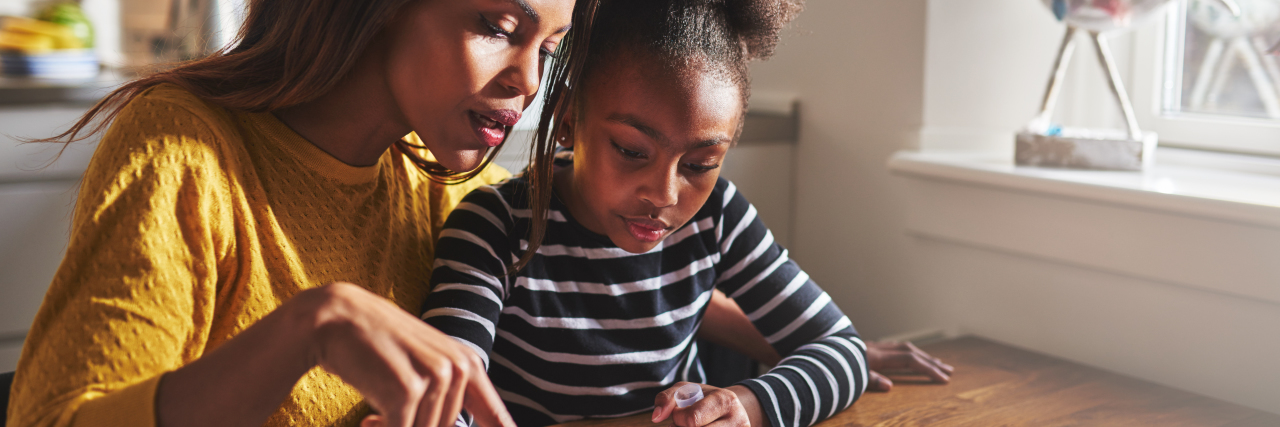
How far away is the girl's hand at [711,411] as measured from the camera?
871 millimetres

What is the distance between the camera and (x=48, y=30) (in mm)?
2059

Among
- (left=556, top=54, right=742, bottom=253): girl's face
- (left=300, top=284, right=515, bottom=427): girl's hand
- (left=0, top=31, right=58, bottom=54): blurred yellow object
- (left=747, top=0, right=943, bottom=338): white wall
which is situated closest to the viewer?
(left=300, top=284, right=515, bottom=427): girl's hand

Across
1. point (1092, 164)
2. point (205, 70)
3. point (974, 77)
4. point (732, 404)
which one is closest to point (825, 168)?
point (974, 77)

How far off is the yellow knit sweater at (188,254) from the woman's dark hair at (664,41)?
0.17m

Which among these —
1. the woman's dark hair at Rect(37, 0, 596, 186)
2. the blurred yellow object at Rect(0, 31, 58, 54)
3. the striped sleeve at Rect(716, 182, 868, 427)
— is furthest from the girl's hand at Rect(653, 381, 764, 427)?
the blurred yellow object at Rect(0, 31, 58, 54)

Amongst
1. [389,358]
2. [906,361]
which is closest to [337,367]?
[389,358]

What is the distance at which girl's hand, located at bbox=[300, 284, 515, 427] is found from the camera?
0.58 m

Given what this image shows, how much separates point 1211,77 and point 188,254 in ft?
4.80

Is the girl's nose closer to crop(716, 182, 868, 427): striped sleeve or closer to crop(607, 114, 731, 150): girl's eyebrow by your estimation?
crop(607, 114, 731, 150): girl's eyebrow

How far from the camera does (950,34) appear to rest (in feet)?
4.75

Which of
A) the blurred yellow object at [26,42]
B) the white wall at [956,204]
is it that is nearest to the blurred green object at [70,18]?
the blurred yellow object at [26,42]

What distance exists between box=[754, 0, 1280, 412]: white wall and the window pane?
0.10 meters

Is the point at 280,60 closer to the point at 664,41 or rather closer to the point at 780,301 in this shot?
the point at 664,41

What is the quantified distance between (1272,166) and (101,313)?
1443mm
